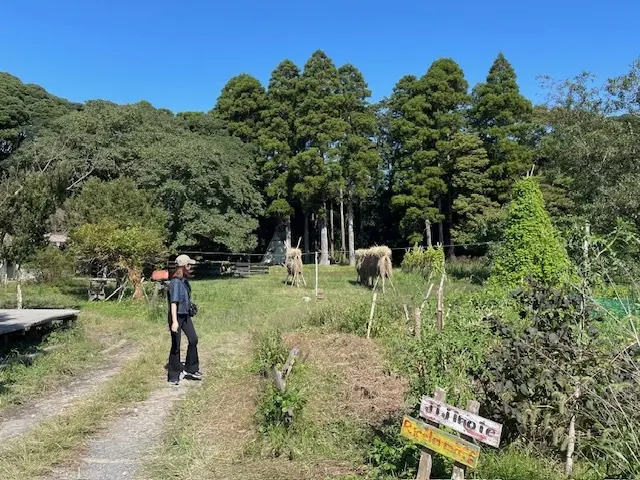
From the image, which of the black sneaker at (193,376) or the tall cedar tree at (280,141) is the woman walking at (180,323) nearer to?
the black sneaker at (193,376)

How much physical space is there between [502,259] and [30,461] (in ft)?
32.8

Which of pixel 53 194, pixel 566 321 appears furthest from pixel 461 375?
pixel 53 194

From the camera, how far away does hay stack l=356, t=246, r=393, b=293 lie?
63.6ft

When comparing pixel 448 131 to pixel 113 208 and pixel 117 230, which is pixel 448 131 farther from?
pixel 117 230

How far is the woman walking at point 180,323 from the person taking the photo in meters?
6.41

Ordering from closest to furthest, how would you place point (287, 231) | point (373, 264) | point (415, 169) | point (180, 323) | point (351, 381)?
point (351, 381) → point (180, 323) → point (373, 264) → point (415, 169) → point (287, 231)

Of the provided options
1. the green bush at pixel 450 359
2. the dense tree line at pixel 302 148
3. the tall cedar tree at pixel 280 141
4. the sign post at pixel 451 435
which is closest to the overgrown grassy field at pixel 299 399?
the green bush at pixel 450 359

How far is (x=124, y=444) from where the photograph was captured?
4.46 metres

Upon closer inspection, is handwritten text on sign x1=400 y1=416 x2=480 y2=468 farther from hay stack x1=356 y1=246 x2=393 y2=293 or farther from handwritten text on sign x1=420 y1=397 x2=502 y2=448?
hay stack x1=356 y1=246 x2=393 y2=293

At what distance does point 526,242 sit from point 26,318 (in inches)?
383

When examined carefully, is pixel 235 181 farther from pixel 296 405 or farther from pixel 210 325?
pixel 296 405

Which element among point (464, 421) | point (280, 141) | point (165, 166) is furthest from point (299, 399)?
point (280, 141)

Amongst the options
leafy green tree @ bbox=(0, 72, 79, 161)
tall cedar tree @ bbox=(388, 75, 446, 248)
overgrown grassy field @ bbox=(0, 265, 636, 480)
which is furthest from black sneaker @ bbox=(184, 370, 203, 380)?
leafy green tree @ bbox=(0, 72, 79, 161)

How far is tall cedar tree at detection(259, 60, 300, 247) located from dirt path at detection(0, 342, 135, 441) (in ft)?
81.8
